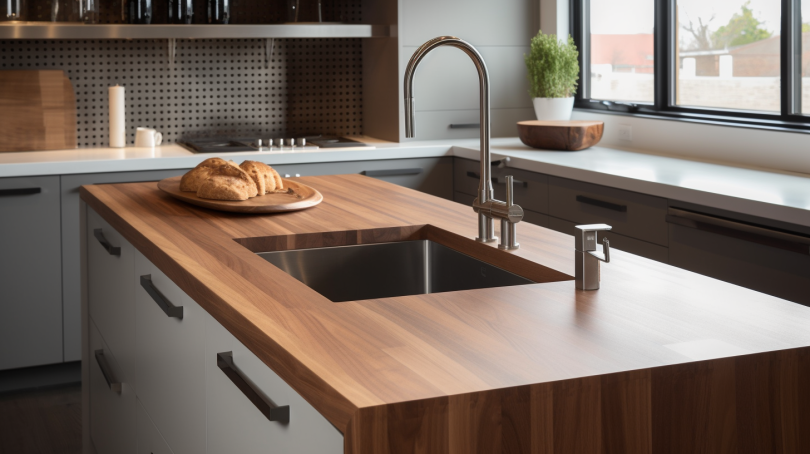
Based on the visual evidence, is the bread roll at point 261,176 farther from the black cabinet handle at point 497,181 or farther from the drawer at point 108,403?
the black cabinet handle at point 497,181

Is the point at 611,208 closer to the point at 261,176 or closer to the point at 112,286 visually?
the point at 261,176

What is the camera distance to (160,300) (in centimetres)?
163

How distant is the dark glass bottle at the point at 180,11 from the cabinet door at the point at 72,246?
31.5 inches

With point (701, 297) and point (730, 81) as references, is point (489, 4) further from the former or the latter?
point (701, 297)

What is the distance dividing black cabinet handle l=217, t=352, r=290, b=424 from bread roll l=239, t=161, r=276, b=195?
3.18 feet

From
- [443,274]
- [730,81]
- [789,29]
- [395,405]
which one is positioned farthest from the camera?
[730,81]

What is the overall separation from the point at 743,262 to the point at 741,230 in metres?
0.09

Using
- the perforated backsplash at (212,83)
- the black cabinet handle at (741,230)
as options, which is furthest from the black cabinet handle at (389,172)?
the black cabinet handle at (741,230)

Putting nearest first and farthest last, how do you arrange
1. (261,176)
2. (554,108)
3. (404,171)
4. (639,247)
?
(261,176)
(639,247)
(404,171)
(554,108)

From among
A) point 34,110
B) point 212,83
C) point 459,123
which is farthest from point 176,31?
point 459,123

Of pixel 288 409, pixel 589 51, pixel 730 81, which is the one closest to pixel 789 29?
pixel 730 81

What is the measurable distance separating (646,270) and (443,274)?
49cm

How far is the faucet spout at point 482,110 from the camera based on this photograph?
4.84ft

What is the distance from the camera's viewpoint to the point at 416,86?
13.8 ft
